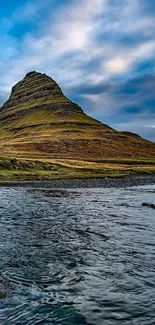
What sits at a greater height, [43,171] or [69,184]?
[43,171]

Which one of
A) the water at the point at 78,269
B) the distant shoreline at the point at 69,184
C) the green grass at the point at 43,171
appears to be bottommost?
the water at the point at 78,269

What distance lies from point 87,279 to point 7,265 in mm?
4874

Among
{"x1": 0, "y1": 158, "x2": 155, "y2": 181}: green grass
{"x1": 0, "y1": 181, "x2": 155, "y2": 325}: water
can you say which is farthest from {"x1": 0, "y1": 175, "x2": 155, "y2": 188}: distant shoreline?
{"x1": 0, "y1": 181, "x2": 155, "y2": 325}: water

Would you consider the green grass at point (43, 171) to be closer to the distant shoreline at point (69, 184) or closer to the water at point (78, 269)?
the distant shoreline at point (69, 184)

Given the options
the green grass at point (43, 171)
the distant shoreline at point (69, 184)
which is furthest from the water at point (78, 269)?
the green grass at point (43, 171)

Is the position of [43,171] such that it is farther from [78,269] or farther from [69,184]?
[78,269]

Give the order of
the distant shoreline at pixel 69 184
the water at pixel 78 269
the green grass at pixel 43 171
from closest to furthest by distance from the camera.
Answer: the water at pixel 78 269 → the distant shoreline at pixel 69 184 → the green grass at pixel 43 171

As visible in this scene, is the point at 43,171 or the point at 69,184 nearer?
the point at 69,184

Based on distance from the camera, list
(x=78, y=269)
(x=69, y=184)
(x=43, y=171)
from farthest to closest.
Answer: (x=43, y=171), (x=69, y=184), (x=78, y=269)

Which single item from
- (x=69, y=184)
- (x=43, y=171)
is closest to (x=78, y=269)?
(x=69, y=184)

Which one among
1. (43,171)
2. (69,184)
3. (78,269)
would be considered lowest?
(78,269)

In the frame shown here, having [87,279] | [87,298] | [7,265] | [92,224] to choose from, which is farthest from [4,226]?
[87,298]

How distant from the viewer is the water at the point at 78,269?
1329 cm

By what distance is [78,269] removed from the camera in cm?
1845
